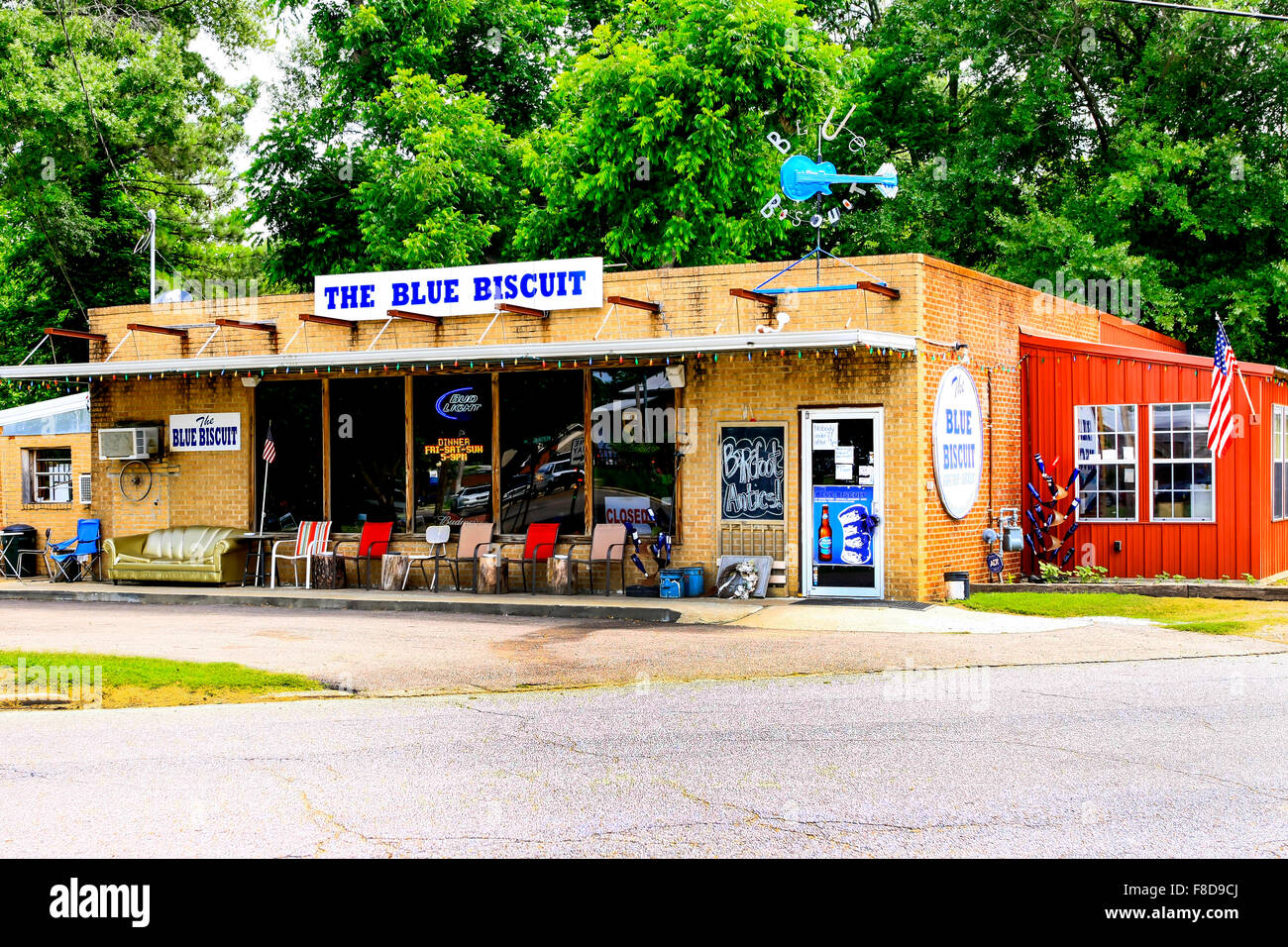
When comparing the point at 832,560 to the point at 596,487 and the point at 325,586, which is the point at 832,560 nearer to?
the point at 596,487

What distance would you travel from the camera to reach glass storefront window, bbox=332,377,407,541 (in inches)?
731

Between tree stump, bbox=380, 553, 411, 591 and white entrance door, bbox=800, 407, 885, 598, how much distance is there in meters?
5.93

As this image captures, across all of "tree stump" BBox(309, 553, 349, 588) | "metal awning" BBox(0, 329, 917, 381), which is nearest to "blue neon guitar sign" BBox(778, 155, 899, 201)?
"metal awning" BBox(0, 329, 917, 381)

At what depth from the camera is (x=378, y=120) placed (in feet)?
103

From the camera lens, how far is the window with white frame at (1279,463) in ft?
58.3

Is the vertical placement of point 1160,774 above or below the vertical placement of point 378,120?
below

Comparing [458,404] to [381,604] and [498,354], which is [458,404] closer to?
[498,354]

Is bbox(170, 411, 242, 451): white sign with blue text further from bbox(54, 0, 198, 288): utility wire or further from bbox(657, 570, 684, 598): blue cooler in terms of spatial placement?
bbox(54, 0, 198, 288): utility wire

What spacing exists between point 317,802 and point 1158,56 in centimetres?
2583

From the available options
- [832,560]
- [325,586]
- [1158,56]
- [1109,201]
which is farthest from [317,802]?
[1158,56]

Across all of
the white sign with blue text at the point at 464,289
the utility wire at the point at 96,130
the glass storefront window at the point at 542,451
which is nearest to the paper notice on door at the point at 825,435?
the glass storefront window at the point at 542,451

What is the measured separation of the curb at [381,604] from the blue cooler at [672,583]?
1.04 metres

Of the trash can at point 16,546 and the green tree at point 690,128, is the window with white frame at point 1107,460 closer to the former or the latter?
the green tree at point 690,128

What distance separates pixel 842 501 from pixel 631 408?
10.7 feet
